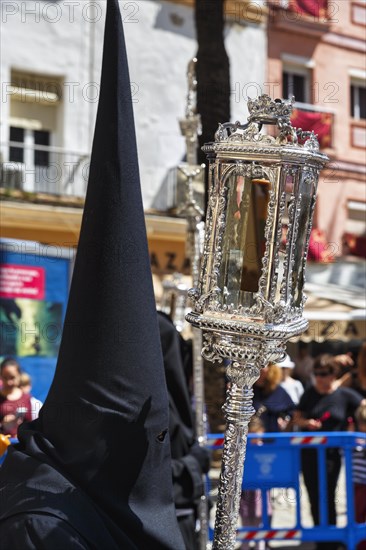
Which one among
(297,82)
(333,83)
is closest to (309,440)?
(297,82)

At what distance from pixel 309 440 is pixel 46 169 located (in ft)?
32.0

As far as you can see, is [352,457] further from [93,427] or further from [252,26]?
[252,26]

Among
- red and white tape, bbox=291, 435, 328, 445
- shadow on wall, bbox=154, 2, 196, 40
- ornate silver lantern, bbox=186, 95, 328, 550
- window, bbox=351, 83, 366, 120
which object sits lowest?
red and white tape, bbox=291, 435, 328, 445

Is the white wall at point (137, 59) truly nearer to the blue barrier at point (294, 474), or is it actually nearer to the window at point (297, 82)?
the window at point (297, 82)

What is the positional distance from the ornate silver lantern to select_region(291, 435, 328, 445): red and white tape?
12.6ft

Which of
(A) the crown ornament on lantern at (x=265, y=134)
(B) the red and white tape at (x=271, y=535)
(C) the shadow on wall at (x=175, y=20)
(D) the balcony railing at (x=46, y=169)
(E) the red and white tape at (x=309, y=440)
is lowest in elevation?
(B) the red and white tape at (x=271, y=535)

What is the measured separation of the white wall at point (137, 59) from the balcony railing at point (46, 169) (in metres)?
0.26

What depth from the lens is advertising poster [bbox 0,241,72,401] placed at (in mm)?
6836

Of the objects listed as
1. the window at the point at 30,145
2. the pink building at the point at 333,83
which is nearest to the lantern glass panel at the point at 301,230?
the window at the point at 30,145

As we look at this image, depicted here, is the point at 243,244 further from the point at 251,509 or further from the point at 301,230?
the point at 251,509

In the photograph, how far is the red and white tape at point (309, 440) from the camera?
6145mm

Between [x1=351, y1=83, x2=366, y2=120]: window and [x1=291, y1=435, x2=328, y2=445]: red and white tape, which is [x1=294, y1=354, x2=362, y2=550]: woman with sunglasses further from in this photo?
[x1=351, y1=83, x2=366, y2=120]: window

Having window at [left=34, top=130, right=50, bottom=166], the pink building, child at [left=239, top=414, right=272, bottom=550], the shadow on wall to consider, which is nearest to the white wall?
the shadow on wall

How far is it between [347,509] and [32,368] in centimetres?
271
